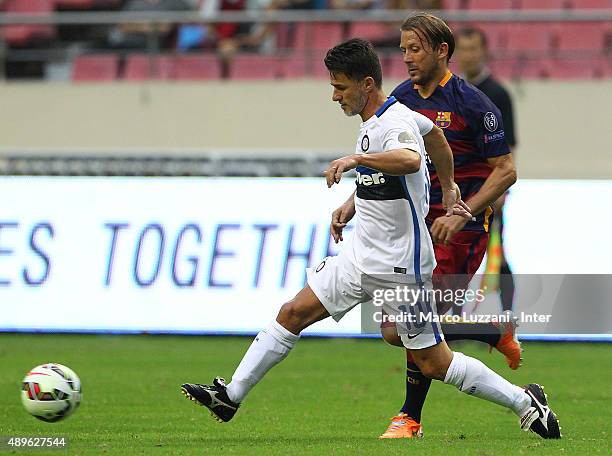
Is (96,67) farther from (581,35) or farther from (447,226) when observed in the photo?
(447,226)

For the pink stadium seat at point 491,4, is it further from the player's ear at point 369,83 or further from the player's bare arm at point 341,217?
the player's ear at point 369,83

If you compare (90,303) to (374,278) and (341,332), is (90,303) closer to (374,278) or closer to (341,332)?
(341,332)

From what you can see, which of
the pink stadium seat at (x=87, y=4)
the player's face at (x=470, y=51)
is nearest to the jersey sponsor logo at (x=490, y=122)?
the player's face at (x=470, y=51)

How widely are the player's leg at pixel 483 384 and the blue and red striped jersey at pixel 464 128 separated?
1.07m

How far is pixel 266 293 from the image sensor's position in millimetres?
13125

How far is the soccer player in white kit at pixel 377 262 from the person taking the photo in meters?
6.84

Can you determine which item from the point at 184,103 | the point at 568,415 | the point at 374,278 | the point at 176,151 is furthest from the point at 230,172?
the point at 374,278

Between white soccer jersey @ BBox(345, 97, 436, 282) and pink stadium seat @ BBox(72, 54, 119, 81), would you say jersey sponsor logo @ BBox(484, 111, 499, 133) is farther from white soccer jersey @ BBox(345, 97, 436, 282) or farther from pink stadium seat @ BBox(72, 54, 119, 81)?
pink stadium seat @ BBox(72, 54, 119, 81)

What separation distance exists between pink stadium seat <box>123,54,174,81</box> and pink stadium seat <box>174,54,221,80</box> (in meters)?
0.10

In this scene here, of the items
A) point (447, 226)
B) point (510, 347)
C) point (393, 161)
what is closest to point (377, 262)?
point (447, 226)

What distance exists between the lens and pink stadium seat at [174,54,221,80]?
16.5m

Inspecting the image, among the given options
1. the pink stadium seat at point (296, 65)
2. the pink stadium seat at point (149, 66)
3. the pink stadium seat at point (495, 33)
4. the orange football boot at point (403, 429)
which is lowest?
the orange football boot at point (403, 429)

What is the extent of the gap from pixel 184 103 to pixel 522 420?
10.3 metres

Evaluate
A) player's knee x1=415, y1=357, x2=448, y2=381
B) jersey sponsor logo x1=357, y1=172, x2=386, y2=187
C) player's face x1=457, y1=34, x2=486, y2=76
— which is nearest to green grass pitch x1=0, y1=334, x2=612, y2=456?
player's knee x1=415, y1=357, x2=448, y2=381
